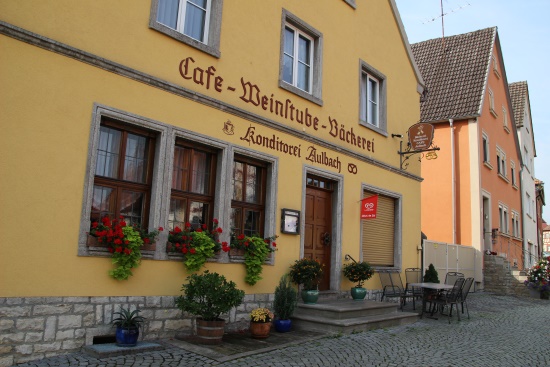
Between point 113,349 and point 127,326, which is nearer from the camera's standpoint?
point 113,349

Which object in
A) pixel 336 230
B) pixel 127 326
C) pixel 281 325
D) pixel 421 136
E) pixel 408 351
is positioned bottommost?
pixel 408 351

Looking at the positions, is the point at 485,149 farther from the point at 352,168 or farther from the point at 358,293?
the point at 358,293

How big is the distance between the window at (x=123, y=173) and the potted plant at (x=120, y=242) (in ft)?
1.17

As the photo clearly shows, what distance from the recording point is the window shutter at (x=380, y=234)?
39.5 ft

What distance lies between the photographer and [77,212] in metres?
6.46

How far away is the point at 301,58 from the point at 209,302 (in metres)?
6.00

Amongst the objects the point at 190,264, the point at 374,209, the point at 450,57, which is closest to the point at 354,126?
the point at 374,209

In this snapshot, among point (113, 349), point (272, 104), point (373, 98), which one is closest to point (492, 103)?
point (373, 98)

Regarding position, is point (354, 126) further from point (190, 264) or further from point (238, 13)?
point (190, 264)

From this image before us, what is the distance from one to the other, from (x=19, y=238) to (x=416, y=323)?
7.61m

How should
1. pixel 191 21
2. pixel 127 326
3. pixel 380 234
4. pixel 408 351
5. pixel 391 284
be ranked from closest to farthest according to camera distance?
pixel 127 326
pixel 408 351
pixel 191 21
pixel 391 284
pixel 380 234

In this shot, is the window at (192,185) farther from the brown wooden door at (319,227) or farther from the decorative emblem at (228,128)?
the brown wooden door at (319,227)

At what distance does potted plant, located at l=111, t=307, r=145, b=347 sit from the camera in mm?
6430

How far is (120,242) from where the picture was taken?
21.6ft
